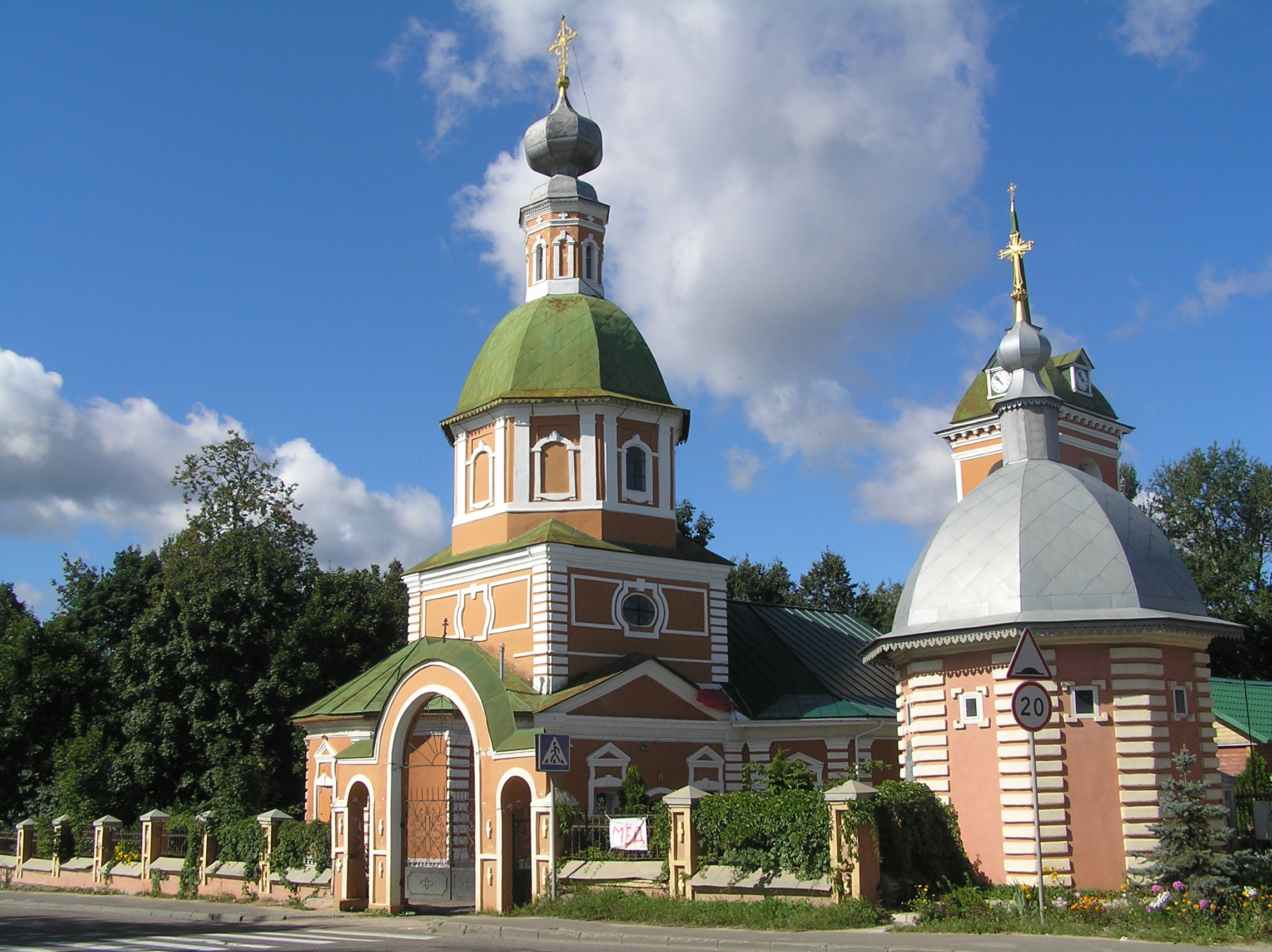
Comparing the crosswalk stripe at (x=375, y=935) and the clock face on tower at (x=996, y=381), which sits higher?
the clock face on tower at (x=996, y=381)

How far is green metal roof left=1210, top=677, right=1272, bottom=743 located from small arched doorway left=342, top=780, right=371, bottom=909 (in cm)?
2182

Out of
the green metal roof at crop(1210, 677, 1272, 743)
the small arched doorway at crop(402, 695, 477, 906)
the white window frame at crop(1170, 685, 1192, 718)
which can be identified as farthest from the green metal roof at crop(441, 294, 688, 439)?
the green metal roof at crop(1210, 677, 1272, 743)

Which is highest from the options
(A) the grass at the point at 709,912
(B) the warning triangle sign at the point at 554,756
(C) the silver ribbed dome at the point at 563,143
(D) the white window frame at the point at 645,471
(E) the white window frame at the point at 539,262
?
(C) the silver ribbed dome at the point at 563,143

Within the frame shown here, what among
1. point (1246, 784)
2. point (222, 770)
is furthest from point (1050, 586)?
point (222, 770)

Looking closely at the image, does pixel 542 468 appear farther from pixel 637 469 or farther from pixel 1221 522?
pixel 1221 522

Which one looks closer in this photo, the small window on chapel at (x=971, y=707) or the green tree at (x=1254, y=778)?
the small window on chapel at (x=971, y=707)

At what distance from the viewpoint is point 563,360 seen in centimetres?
2858

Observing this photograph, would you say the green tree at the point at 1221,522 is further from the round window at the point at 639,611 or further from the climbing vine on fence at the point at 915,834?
the climbing vine on fence at the point at 915,834

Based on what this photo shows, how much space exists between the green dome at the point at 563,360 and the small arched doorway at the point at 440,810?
744 cm

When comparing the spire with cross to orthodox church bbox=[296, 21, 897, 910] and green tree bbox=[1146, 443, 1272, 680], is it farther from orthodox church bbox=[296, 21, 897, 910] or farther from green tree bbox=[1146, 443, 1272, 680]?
green tree bbox=[1146, 443, 1272, 680]

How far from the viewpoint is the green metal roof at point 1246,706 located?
30578mm

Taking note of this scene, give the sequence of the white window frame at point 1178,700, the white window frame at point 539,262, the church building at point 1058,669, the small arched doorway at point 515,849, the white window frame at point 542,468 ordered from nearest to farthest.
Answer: the church building at point 1058,669
the white window frame at point 1178,700
the small arched doorway at point 515,849
the white window frame at point 542,468
the white window frame at point 539,262

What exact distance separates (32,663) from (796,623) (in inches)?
875

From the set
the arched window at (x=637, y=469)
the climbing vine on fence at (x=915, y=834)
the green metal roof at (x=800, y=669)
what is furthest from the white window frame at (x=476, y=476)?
the climbing vine on fence at (x=915, y=834)
